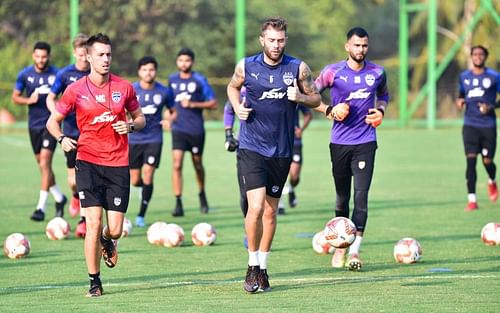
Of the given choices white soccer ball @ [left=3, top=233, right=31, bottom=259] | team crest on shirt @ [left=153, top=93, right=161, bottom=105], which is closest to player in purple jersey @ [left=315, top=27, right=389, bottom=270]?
white soccer ball @ [left=3, top=233, right=31, bottom=259]

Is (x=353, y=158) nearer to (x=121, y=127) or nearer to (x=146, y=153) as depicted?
(x=121, y=127)

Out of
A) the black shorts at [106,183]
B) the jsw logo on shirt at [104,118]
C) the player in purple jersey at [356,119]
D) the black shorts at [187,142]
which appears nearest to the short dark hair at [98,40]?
the jsw logo on shirt at [104,118]

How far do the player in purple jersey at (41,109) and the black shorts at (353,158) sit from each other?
17.6ft

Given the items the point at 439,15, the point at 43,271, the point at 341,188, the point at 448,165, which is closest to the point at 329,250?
the point at 341,188

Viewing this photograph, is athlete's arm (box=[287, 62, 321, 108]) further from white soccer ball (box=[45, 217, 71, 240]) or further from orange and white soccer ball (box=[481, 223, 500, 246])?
white soccer ball (box=[45, 217, 71, 240])

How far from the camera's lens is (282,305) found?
8.77 metres

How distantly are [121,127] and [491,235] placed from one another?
5.02m

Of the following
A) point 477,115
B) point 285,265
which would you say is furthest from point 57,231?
point 477,115

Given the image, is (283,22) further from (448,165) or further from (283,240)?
(448,165)

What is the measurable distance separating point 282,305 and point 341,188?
2.72 m

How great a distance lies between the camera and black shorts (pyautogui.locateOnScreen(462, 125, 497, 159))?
16.6 meters

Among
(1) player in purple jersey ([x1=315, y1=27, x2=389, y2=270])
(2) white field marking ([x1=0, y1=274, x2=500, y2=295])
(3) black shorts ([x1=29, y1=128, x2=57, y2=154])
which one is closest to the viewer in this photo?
(2) white field marking ([x1=0, y1=274, x2=500, y2=295])

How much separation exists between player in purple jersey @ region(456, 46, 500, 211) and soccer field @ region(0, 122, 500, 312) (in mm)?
691

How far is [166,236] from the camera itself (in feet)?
41.7
